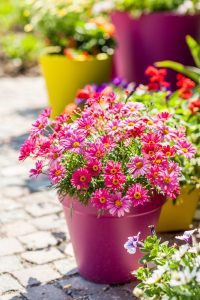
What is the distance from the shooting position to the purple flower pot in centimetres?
534

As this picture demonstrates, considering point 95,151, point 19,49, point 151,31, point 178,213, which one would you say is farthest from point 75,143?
point 19,49

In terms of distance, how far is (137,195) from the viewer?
2855 millimetres

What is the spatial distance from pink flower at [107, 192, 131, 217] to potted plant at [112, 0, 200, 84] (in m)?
2.73

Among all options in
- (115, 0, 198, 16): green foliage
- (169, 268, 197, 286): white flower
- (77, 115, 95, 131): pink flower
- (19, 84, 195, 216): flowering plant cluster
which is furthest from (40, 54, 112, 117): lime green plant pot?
(169, 268, 197, 286): white flower

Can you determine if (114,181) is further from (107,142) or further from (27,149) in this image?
(27,149)

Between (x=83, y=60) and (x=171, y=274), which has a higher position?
(x=83, y=60)

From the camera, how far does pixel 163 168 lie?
115 inches

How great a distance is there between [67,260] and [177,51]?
8.09 feet

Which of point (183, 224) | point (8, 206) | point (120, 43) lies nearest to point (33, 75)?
point (120, 43)

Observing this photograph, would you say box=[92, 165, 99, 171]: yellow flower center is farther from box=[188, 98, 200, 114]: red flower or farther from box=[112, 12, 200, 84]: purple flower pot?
box=[112, 12, 200, 84]: purple flower pot

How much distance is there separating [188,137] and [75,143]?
880 mm

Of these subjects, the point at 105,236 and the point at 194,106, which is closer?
the point at 105,236

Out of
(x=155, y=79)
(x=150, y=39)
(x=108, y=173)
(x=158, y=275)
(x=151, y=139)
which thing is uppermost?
(x=150, y=39)

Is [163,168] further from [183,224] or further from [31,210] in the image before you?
[31,210]
